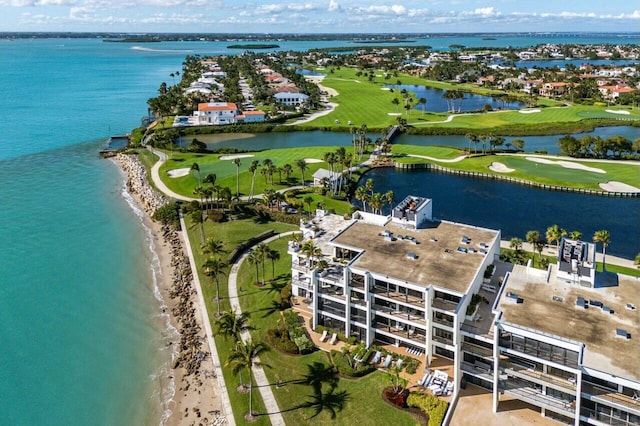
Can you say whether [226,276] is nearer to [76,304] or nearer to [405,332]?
[76,304]

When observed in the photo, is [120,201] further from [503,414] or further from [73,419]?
[503,414]

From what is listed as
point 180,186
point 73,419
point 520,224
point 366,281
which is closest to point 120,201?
point 180,186

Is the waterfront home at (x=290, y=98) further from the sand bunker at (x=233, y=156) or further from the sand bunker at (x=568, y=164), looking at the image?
the sand bunker at (x=568, y=164)

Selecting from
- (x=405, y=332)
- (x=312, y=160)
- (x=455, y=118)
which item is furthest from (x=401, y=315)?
(x=455, y=118)

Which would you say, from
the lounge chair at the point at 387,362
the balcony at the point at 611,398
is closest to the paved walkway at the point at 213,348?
the lounge chair at the point at 387,362

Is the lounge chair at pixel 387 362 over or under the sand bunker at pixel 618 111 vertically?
over
